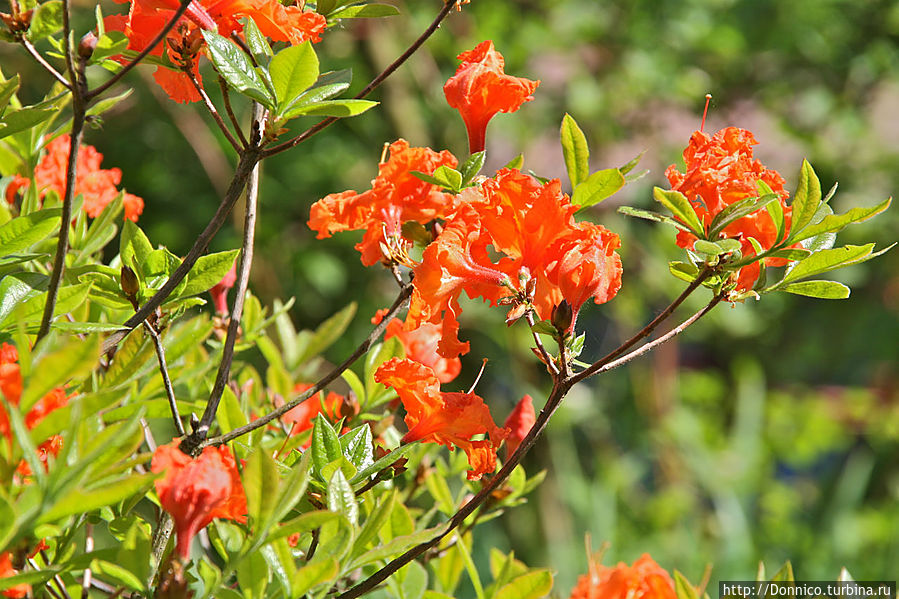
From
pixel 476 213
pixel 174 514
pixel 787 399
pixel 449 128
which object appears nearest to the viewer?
pixel 174 514

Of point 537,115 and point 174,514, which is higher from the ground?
point 174,514

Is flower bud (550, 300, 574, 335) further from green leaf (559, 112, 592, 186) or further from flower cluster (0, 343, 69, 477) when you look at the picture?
flower cluster (0, 343, 69, 477)

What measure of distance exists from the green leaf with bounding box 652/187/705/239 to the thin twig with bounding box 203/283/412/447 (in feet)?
0.57

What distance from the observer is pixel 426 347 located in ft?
2.15

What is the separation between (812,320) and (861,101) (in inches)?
24.6

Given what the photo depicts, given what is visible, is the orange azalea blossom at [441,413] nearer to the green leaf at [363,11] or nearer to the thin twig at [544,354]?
the thin twig at [544,354]

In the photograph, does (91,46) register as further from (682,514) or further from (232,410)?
(682,514)

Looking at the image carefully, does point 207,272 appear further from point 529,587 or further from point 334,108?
point 529,587

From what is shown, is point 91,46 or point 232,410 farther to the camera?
point 232,410

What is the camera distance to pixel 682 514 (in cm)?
239

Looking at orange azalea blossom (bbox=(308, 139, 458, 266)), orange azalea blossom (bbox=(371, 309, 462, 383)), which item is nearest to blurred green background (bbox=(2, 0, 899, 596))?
orange azalea blossom (bbox=(371, 309, 462, 383))

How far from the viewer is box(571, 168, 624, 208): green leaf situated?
529 millimetres

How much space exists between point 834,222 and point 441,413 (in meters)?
0.24

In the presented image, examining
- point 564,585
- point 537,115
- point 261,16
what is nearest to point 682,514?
point 564,585
